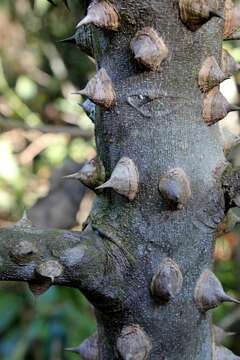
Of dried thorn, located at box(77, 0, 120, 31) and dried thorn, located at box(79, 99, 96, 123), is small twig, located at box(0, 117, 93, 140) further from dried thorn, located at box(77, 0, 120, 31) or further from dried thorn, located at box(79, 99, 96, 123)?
dried thorn, located at box(77, 0, 120, 31)

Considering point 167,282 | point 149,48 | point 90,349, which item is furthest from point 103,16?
point 90,349

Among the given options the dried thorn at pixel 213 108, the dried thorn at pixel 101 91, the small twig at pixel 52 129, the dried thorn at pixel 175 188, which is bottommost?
the small twig at pixel 52 129

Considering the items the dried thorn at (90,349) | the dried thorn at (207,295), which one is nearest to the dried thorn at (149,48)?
the dried thorn at (207,295)

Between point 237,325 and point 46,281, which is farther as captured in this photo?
point 237,325

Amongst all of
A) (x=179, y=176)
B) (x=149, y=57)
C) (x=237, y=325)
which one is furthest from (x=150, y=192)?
(x=237, y=325)

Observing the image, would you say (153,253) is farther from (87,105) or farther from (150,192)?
(87,105)

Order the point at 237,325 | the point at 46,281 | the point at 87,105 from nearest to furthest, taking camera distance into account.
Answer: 1. the point at 46,281
2. the point at 87,105
3. the point at 237,325

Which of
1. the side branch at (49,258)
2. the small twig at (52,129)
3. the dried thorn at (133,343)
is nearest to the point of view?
the side branch at (49,258)

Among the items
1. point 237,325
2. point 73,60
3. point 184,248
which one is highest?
point 184,248

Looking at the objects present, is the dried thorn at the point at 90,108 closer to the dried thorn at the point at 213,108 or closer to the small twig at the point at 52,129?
the dried thorn at the point at 213,108
